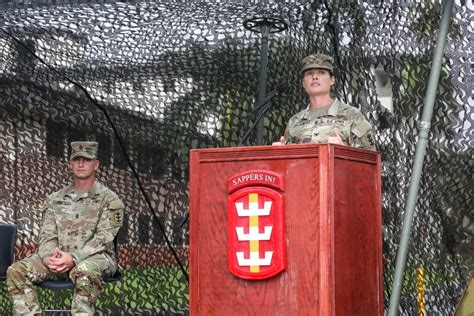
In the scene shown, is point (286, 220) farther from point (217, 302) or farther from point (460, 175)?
point (460, 175)

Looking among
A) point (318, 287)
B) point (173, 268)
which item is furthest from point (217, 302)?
point (173, 268)

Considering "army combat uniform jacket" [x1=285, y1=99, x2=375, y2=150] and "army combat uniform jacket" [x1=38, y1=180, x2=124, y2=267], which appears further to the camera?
"army combat uniform jacket" [x1=38, y1=180, x2=124, y2=267]

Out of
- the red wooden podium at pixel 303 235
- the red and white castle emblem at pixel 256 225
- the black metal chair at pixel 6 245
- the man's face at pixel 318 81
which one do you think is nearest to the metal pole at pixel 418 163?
the red wooden podium at pixel 303 235

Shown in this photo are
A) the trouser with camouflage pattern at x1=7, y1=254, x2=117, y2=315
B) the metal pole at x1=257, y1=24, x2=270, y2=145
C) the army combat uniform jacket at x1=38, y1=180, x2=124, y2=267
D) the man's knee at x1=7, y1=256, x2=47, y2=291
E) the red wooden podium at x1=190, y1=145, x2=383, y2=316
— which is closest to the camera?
the red wooden podium at x1=190, y1=145, x2=383, y2=316

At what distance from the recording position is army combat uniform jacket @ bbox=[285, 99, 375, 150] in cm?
468

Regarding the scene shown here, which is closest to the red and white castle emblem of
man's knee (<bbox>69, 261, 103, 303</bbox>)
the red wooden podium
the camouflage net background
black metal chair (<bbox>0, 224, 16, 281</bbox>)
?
the red wooden podium

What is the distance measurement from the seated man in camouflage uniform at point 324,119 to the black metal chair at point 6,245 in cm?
241

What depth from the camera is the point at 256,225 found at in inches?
157

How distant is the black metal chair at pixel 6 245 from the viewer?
20.9ft

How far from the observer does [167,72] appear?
6.78 m

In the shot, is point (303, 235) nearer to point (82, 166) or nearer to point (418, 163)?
point (418, 163)

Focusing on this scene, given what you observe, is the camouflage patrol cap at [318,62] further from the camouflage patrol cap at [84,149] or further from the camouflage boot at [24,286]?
the camouflage boot at [24,286]

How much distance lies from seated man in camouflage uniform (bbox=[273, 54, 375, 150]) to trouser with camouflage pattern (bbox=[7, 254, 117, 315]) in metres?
1.50

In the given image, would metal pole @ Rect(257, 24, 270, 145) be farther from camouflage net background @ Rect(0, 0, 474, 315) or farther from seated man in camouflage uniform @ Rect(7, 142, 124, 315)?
seated man in camouflage uniform @ Rect(7, 142, 124, 315)
